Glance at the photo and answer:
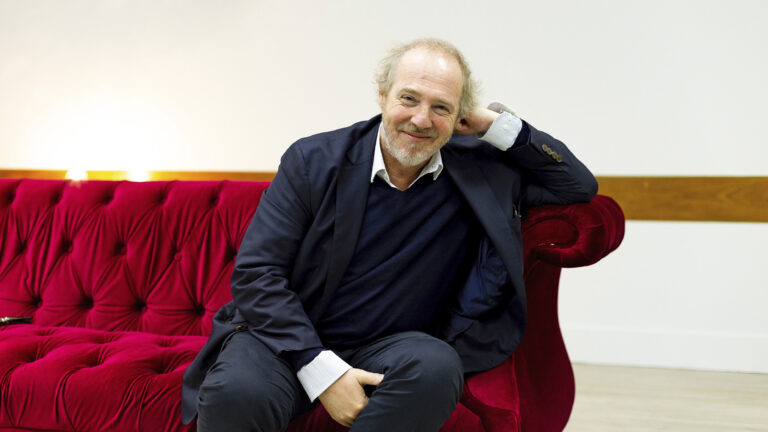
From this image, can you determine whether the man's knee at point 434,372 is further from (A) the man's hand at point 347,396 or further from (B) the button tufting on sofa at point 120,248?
(B) the button tufting on sofa at point 120,248

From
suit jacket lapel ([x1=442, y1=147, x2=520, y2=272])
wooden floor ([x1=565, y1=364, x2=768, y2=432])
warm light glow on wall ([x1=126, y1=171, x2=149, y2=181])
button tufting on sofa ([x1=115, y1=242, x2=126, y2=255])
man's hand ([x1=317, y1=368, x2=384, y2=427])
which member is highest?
suit jacket lapel ([x1=442, y1=147, x2=520, y2=272])

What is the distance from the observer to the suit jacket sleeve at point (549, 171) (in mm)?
1570

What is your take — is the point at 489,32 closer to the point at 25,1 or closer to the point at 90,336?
the point at 90,336

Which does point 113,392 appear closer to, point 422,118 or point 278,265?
point 278,265

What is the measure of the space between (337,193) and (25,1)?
10.3 ft

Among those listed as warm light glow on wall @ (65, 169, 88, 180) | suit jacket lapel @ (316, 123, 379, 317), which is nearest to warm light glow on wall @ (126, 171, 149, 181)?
warm light glow on wall @ (65, 169, 88, 180)

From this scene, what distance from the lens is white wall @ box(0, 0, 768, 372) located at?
300cm

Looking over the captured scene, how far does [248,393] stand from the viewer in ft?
4.12

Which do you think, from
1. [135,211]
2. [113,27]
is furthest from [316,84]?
[135,211]

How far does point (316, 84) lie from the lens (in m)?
3.41

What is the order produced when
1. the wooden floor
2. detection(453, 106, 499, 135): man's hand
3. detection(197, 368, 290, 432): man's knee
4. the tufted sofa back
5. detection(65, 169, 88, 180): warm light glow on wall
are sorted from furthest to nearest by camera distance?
detection(65, 169, 88, 180): warm light glow on wall → the wooden floor → the tufted sofa back → detection(453, 106, 499, 135): man's hand → detection(197, 368, 290, 432): man's knee

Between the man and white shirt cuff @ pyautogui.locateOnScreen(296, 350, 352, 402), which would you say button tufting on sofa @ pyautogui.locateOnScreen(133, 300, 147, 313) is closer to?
the man

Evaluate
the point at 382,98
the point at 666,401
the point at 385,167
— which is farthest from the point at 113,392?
the point at 666,401

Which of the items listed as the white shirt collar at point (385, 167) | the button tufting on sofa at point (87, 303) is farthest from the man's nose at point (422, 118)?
the button tufting on sofa at point (87, 303)
